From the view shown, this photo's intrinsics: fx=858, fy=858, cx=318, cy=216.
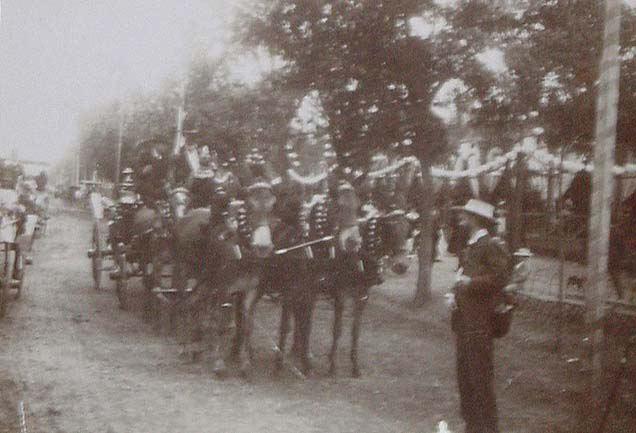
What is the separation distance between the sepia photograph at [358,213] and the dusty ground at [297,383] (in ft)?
0.08

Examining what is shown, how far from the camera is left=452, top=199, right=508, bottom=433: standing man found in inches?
175

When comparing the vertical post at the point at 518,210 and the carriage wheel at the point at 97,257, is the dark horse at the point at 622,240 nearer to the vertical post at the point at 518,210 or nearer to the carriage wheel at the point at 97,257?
the vertical post at the point at 518,210

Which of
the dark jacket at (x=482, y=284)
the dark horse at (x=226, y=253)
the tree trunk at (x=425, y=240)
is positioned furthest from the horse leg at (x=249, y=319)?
the dark jacket at (x=482, y=284)

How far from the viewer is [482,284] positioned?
14.6 ft

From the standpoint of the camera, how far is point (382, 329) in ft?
21.0

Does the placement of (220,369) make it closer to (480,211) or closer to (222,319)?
(222,319)

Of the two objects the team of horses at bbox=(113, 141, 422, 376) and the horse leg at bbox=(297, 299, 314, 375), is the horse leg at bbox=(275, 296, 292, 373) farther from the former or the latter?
the horse leg at bbox=(297, 299, 314, 375)

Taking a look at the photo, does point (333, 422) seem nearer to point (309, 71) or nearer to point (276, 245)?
point (276, 245)

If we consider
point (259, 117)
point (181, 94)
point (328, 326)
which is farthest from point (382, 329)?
point (181, 94)

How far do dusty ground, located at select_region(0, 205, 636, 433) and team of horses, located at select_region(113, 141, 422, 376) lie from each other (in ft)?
0.48

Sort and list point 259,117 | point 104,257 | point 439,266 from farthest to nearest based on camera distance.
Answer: point 104,257
point 439,266
point 259,117

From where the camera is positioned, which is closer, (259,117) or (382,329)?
(259,117)

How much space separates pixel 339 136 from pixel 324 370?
5.52 ft

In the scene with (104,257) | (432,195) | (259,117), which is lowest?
(104,257)
